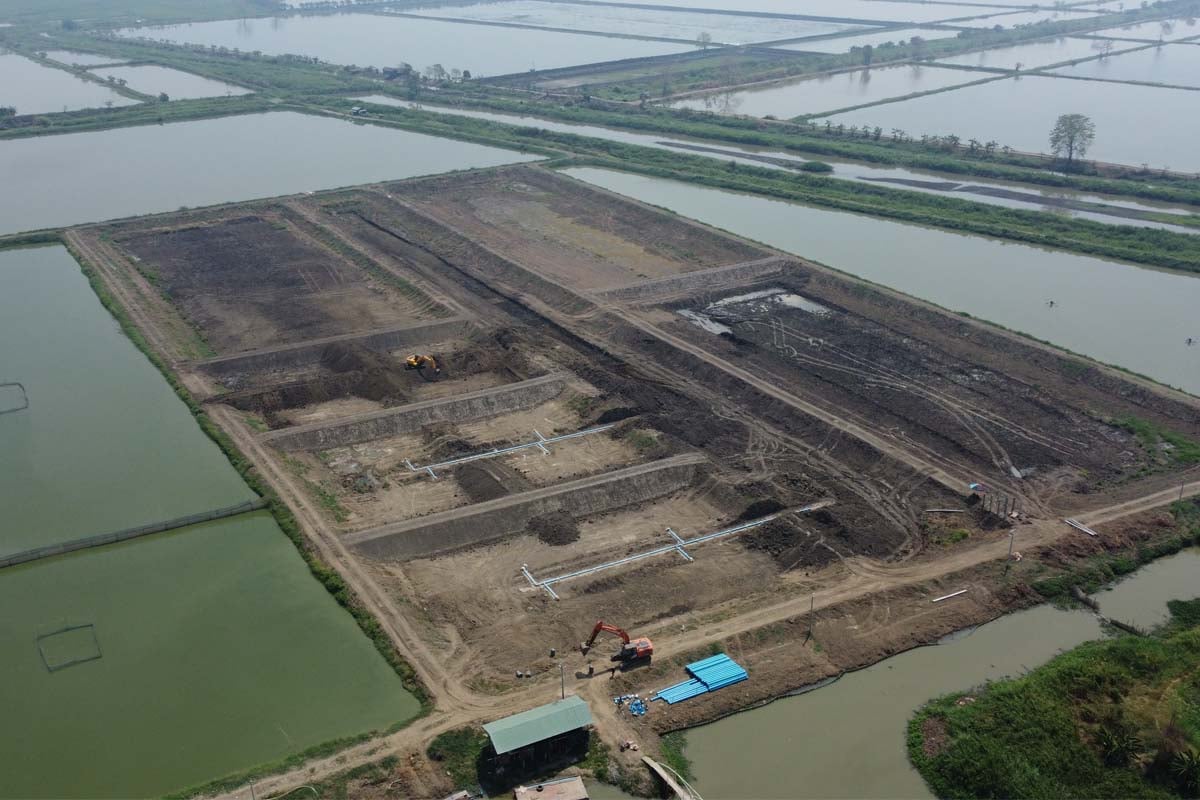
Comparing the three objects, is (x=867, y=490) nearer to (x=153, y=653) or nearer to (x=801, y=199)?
(x=153, y=653)

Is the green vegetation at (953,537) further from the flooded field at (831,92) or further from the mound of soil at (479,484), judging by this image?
the flooded field at (831,92)

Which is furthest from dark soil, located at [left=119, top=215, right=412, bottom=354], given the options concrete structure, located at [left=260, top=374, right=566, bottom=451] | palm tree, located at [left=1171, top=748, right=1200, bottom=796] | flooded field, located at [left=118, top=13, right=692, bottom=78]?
flooded field, located at [left=118, top=13, right=692, bottom=78]

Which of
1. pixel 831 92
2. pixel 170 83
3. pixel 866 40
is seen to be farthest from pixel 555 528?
pixel 866 40

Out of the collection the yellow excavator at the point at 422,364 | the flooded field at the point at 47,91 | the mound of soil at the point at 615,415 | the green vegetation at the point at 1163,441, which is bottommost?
the mound of soil at the point at 615,415

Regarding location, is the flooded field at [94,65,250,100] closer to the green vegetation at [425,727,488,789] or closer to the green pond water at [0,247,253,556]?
the green pond water at [0,247,253,556]

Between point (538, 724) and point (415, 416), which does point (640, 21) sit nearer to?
point (415, 416)

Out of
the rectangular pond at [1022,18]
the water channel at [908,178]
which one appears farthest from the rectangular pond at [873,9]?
the water channel at [908,178]
